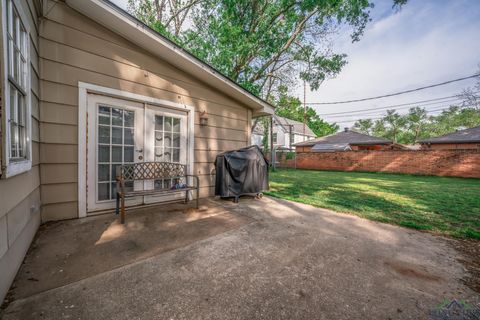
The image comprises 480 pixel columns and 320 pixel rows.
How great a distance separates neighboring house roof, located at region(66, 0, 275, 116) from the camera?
2.94 metres

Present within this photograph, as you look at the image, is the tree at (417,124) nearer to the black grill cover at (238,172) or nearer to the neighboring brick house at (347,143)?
the neighboring brick house at (347,143)

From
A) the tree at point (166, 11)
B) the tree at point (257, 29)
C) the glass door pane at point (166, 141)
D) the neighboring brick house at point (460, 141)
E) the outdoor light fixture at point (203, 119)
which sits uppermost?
the tree at point (166, 11)

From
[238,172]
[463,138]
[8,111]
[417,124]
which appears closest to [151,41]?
[8,111]

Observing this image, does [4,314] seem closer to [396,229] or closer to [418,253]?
[418,253]

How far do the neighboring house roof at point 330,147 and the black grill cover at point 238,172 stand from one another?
1663cm

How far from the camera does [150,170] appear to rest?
367 centimetres

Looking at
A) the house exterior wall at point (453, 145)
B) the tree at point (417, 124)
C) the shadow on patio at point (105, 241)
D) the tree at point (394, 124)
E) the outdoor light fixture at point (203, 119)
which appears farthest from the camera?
the tree at point (394, 124)

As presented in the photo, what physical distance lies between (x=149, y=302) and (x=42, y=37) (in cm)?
368

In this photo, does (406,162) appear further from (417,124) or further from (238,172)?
(417,124)

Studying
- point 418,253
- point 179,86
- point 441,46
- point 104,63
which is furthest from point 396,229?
point 441,46

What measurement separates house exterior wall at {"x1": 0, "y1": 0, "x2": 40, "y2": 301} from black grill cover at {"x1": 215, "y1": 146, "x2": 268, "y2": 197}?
2.78m

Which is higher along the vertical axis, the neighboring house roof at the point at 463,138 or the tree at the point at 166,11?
the tree at the point at 166,11

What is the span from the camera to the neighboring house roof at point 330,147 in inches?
760

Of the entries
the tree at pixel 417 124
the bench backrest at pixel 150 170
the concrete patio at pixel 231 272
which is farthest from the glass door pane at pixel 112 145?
the tree at pixel 417 124
